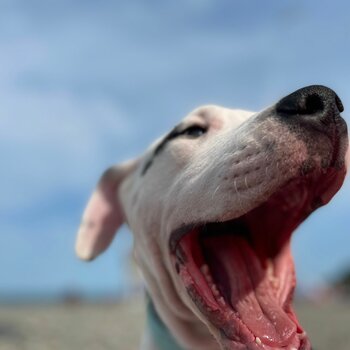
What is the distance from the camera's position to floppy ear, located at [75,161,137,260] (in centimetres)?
486

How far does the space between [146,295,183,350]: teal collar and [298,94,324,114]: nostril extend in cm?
174

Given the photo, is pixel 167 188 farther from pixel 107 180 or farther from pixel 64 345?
pixel 64 345

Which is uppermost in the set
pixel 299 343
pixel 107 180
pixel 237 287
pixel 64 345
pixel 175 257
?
pixel 107 180

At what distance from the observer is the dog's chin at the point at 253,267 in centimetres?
328

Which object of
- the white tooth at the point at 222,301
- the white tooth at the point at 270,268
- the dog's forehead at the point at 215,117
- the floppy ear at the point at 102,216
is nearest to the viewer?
the white tooth at the point at 222,301

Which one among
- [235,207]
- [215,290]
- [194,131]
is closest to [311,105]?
[235,207]

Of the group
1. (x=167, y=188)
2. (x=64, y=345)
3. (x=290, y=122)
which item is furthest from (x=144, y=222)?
(x=64, y=345)

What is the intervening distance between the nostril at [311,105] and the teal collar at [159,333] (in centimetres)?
174

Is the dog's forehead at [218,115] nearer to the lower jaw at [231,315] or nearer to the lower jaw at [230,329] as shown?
the lower jaw at [231,315]

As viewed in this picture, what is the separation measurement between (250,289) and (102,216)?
1660 millimetres

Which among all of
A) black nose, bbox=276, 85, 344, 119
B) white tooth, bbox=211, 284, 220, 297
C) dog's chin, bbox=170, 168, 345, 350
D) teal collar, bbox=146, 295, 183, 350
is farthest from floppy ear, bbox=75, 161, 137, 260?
black nose, bbox=276, 85, 344, 119

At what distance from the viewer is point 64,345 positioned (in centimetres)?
1067

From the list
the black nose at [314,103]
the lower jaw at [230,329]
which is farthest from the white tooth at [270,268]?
the black nose at [314,103]

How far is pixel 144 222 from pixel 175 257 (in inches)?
17.9
